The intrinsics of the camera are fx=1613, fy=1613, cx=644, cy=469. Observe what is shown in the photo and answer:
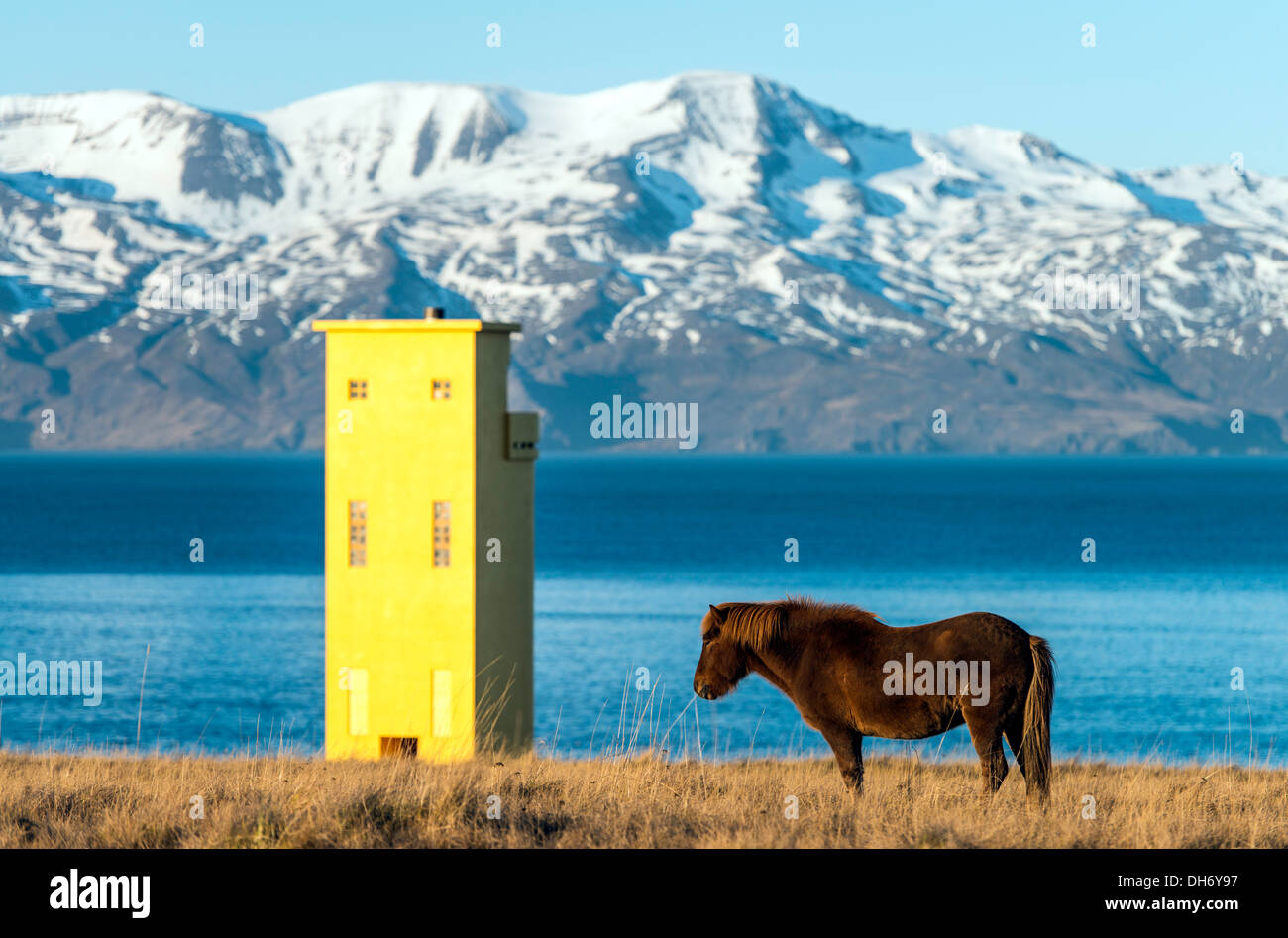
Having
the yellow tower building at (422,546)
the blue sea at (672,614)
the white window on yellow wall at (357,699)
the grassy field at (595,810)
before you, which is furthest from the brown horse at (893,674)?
the white window on yellow wall at (357,699)

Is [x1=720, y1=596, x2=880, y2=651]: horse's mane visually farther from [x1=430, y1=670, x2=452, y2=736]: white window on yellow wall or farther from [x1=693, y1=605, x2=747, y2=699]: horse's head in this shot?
[x1=430, y1=670, x2=452, y2=736]: white window on yellow wall

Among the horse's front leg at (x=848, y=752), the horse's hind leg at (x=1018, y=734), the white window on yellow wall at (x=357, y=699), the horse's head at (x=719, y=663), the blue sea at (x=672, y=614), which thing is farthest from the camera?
the blue sea at (x=672, y=614)

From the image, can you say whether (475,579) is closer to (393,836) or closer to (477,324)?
(477,324)

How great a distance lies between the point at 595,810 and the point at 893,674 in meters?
2.49

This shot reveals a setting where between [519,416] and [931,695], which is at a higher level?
[519,416]

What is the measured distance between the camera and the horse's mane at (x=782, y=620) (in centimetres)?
1268

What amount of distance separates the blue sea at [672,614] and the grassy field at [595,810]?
3723 mm

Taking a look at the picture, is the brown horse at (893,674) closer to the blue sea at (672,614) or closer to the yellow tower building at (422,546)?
the blue sea at (672,614)

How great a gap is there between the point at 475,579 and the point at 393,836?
24.6 feet

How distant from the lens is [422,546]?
18.9m

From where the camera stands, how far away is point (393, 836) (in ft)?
36.7

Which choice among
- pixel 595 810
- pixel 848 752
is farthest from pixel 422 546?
pixel 848 752

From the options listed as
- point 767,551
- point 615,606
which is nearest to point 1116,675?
point 615,606
